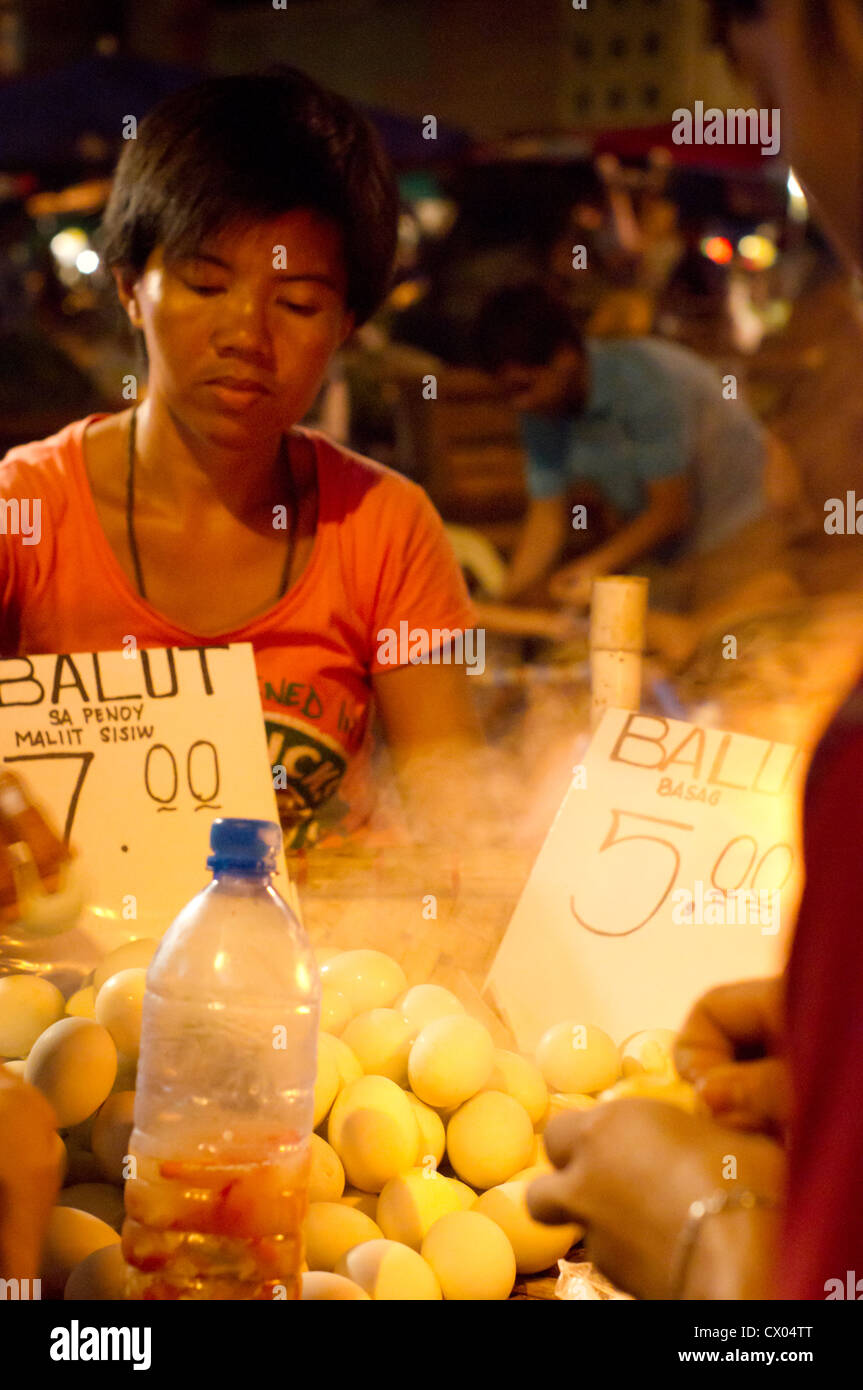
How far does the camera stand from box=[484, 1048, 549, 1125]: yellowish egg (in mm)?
1483

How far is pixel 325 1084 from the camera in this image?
1401 millimetres

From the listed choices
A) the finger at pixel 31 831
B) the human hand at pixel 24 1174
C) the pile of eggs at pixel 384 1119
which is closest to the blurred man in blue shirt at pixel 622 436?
the finger at pixel 31 831

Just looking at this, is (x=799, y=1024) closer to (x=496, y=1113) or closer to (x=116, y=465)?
(x=496, y=1113)

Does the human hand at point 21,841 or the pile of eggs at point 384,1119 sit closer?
the pile of eggs at point 384,1119

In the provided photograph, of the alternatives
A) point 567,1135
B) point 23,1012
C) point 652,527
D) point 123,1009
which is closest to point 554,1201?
point 567,1135

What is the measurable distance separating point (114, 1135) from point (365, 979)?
→ 1.29 ft

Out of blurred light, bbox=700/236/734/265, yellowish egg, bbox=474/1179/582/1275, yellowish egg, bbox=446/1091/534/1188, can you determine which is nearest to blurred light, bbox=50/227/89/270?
blurred light, bbox=700/236/734/265

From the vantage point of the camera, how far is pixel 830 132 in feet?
2.31

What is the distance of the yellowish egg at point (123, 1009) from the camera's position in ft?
4.67

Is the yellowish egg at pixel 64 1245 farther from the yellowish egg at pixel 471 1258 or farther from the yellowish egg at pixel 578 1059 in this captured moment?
the yellowish egg at pixel 578 1059

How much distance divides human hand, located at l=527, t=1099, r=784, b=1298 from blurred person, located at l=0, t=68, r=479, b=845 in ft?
4.01

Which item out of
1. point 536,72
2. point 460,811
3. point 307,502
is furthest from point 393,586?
point 536,72

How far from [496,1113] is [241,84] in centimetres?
160

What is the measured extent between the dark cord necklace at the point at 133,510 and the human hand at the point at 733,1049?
136 cm
